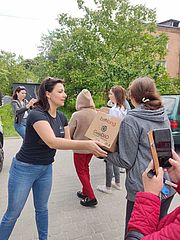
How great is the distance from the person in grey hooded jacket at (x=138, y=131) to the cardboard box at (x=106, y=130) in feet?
0.18

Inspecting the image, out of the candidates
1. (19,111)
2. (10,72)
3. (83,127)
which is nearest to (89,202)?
(83,127)

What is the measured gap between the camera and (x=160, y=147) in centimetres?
125

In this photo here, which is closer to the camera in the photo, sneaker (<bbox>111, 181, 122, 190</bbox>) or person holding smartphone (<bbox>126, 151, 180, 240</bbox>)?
person holding smartphone (<bbox>126, 151, 180, 240</bbox>)

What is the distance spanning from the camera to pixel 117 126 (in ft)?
6.85

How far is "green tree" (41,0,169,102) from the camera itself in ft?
49.4

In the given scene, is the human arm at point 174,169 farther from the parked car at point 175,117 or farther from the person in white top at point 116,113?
the parked car at point 175,117

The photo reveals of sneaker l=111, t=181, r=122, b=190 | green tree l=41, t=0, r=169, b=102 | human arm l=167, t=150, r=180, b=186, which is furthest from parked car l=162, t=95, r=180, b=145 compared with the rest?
green tree l=41, t=0, r=169, b=102

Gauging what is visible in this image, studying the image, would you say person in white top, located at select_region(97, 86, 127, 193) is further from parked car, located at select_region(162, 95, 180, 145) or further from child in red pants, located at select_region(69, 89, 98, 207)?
parked car, located at select_region(162, 95, 180, 145)

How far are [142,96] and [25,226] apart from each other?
218 cm

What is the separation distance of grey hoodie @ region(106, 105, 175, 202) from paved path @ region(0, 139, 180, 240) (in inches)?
50.2

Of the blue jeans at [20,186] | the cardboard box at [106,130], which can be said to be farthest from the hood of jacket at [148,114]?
the blue jeans at [20,186]

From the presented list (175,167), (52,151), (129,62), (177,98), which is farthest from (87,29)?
(175,167)

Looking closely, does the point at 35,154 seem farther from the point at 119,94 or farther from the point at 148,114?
the point at 119,94

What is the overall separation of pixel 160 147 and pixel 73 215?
2.61m
